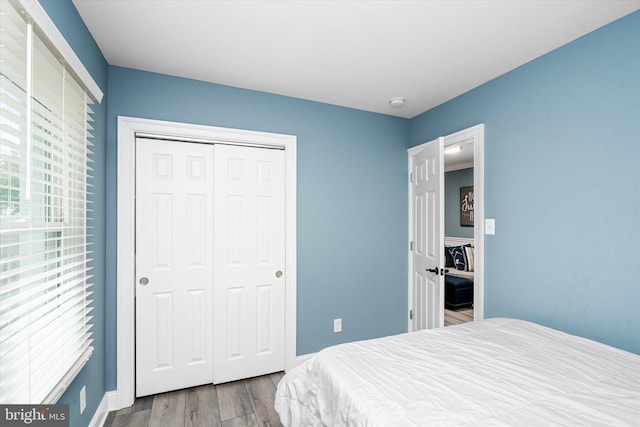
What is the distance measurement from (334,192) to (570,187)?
1793mm

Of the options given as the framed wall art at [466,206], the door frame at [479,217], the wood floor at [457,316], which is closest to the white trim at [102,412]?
the door frame at [479,217]

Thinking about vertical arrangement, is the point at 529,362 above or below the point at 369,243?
below

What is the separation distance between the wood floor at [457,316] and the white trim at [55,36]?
14.2 ft

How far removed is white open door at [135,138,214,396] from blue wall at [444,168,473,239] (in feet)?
16.8

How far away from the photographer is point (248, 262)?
2.67 m

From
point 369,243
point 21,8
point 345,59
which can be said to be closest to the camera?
point 21,8

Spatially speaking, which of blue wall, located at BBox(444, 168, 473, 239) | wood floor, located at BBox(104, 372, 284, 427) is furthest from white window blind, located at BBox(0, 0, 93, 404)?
blue wall, located at BBox(444, 168, 473, 239)

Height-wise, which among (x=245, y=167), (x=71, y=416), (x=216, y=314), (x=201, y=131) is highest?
(x=201, y=131)

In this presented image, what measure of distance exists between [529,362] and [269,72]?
7.98ft

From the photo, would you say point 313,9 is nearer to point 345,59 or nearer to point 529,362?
point 345,59

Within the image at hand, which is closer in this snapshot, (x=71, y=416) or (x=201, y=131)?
(x=71, y=416)

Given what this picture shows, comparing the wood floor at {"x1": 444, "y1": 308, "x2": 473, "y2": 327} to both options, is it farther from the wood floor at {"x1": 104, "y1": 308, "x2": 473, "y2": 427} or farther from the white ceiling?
the white ceiling

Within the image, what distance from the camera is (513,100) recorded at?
2275mm

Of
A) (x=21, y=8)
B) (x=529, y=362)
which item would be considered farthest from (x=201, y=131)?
(x=529, y=362)
